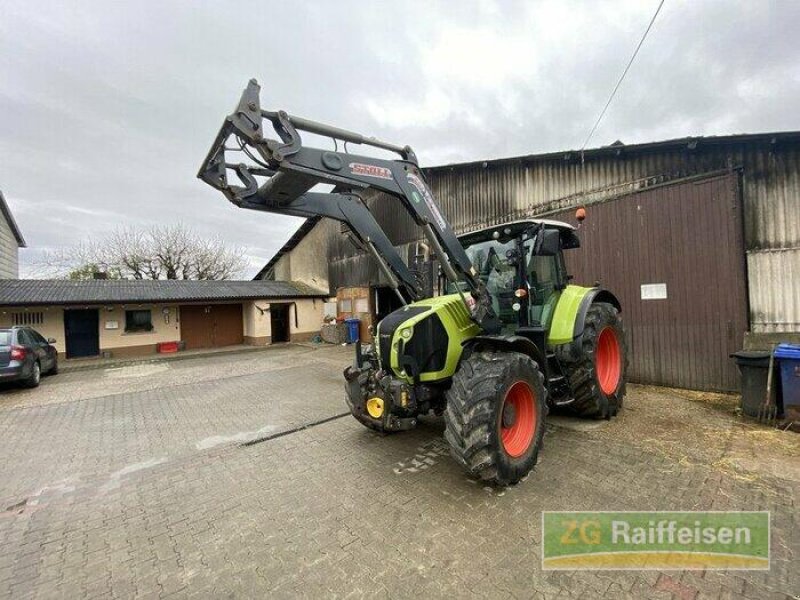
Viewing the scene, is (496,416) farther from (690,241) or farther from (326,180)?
(690,241)

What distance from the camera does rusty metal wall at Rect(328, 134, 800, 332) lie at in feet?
17.9

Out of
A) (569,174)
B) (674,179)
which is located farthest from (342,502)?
(569,174)

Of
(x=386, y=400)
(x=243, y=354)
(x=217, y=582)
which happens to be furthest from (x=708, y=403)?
(x=243, y=354)

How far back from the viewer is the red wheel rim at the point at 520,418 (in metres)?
3.33

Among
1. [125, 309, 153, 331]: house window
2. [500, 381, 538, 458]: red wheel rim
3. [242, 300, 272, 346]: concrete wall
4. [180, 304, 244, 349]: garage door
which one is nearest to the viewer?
[500, 381, 538, 458]: red wheel rim

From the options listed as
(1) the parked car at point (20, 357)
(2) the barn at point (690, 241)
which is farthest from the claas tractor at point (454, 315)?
(1) the parked car at point (20, 357)

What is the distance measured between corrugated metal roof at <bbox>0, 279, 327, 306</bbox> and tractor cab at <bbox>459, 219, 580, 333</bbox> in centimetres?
1415

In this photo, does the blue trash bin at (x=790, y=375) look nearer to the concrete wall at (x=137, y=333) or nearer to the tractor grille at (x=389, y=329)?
the tractor grille at (x=389, y=329)

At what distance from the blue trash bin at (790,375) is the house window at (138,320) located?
18914 millimetres

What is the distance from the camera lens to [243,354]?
14.0 m

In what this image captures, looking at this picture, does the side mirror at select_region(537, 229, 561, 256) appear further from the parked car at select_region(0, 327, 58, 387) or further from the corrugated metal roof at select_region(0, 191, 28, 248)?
the corrugated metal roof at select_region(0, 191, 28, 248)

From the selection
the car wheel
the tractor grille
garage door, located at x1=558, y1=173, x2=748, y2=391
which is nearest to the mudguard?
the tractor grille

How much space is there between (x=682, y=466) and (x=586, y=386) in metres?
1.19

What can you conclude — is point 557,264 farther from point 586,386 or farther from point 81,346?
point 81,346
